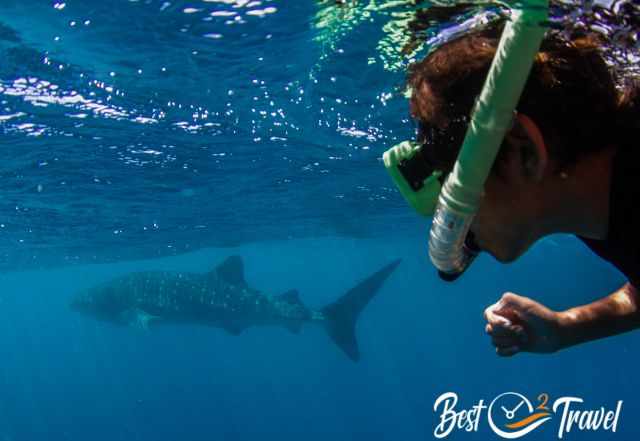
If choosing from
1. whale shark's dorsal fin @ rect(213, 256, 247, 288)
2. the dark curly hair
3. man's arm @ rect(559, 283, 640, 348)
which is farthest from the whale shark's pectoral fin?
the dark curly hair

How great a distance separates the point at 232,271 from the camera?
20.1m

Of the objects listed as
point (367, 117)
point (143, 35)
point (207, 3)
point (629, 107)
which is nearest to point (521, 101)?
point (629, 107)

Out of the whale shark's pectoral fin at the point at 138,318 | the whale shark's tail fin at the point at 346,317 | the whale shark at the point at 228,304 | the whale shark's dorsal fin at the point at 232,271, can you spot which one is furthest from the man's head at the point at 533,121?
the whale shark's pectoral fin at the point at 138,318

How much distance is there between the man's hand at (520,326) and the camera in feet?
11.1

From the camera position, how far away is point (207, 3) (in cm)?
627

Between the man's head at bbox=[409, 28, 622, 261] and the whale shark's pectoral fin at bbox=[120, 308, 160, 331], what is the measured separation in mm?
19199

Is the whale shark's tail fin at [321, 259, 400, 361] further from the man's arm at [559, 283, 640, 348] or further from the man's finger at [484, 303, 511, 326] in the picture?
the man's finger at [484, 303, 511, 326]

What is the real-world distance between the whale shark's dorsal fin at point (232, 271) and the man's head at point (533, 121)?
17796 mm

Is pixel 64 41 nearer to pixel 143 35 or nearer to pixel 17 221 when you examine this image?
pixel 143 35

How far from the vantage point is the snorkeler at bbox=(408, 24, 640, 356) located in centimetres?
224

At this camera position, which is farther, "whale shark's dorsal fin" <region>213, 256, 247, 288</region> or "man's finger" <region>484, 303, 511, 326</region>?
"whale shark's dorsal fin" <region>213, 256, 247, 288</region>

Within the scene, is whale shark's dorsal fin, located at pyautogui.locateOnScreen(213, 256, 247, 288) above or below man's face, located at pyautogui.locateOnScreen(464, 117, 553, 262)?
below

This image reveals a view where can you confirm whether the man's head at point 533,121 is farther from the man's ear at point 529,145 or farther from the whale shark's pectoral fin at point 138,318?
the whale shark's pectoral fin at point 138,318

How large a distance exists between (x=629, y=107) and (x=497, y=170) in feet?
2.39
